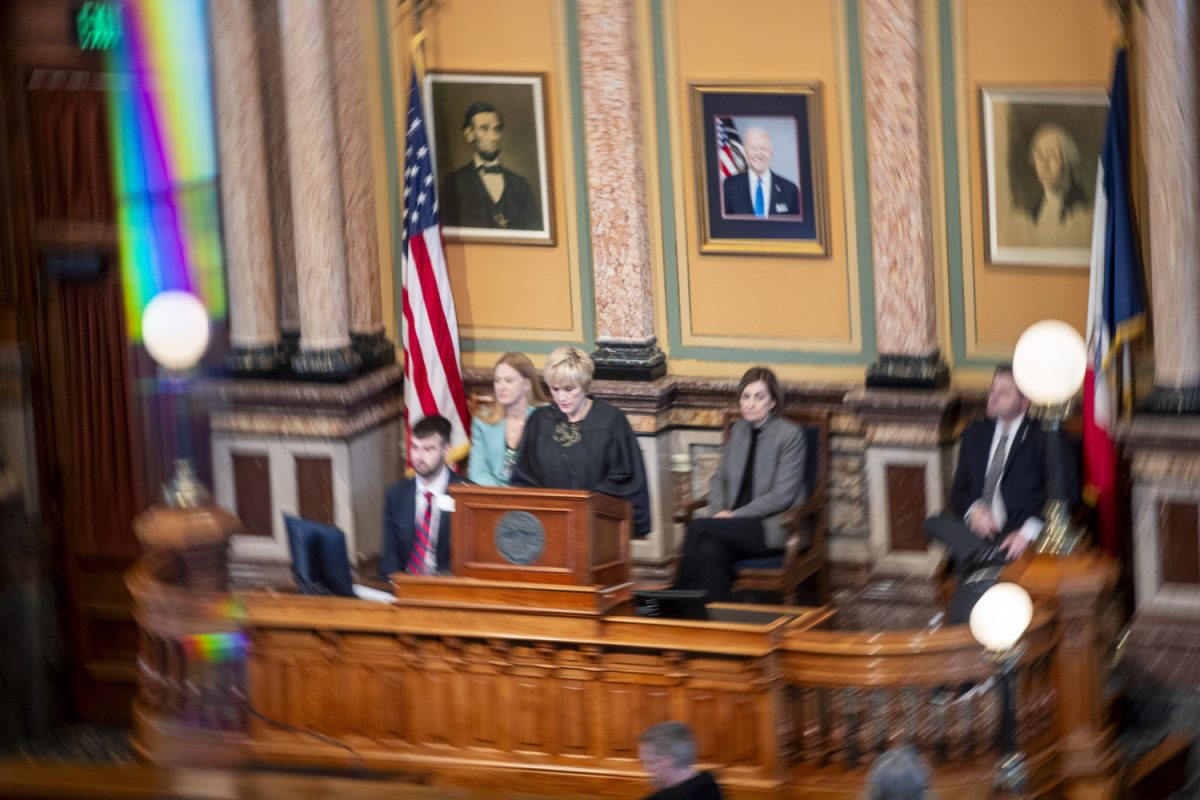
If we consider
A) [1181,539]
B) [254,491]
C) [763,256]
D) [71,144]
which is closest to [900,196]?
[763,256]

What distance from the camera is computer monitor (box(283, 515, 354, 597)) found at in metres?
7.55

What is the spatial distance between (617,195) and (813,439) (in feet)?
4.72

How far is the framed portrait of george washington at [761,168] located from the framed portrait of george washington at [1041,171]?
0.78m

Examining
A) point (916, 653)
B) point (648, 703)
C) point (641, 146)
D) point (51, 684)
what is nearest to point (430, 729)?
point (648, 703)

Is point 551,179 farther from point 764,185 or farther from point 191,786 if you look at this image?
point 191,786

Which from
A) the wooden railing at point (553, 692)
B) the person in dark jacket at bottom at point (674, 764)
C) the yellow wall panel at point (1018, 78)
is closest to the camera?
the person in dark jacket at bottom at point (674, 764)

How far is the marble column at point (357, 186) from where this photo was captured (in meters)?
10.0

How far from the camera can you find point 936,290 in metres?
9.19

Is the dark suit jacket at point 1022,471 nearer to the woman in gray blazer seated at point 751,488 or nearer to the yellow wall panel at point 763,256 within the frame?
the woman in gray blazer seated at point 751,488

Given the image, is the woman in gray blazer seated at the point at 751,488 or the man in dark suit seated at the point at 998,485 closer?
the man in dark suit seated at the point at 998,485

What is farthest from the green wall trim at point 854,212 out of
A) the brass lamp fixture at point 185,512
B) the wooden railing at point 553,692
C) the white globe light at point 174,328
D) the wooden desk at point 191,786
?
the wooden desk at point 191,786

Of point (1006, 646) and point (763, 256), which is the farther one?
point (763, 256)

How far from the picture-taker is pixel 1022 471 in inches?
326

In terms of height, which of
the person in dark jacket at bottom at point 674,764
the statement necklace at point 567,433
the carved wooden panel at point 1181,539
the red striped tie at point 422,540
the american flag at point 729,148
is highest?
the american flag at point 729,148
